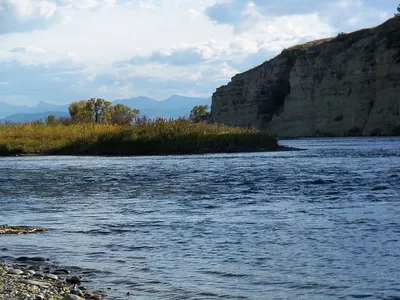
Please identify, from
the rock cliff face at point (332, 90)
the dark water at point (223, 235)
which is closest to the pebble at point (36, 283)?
the dark water at point (223, 235)

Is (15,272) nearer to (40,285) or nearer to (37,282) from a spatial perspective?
(37,282)

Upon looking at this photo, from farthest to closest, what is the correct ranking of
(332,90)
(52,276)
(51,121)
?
1. (332,90)
2. (51,121)
3. (52,276)

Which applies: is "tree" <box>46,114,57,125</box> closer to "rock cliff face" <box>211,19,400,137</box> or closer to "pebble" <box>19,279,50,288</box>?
"rock cliff face" <box>211,19,400,137</box>

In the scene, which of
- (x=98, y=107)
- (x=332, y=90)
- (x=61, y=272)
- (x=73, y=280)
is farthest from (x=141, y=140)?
(x=98, y=107)

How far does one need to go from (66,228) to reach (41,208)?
14.0 feet

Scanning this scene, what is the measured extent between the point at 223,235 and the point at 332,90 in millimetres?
94717

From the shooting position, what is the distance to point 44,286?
9.03 meters

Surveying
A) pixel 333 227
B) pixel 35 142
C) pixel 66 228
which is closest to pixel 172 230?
pixel 66 228

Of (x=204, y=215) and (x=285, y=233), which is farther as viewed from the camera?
(x=204, y=215)

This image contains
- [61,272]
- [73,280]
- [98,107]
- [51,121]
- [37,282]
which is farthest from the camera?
[98,107]

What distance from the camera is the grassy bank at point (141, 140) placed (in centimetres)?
A: 5275

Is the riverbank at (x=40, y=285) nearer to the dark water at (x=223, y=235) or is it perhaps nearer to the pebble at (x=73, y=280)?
the pebble at (x=73, y=280)

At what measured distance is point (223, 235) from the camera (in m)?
13.5

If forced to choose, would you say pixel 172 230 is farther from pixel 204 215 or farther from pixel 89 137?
pixel 89 137
